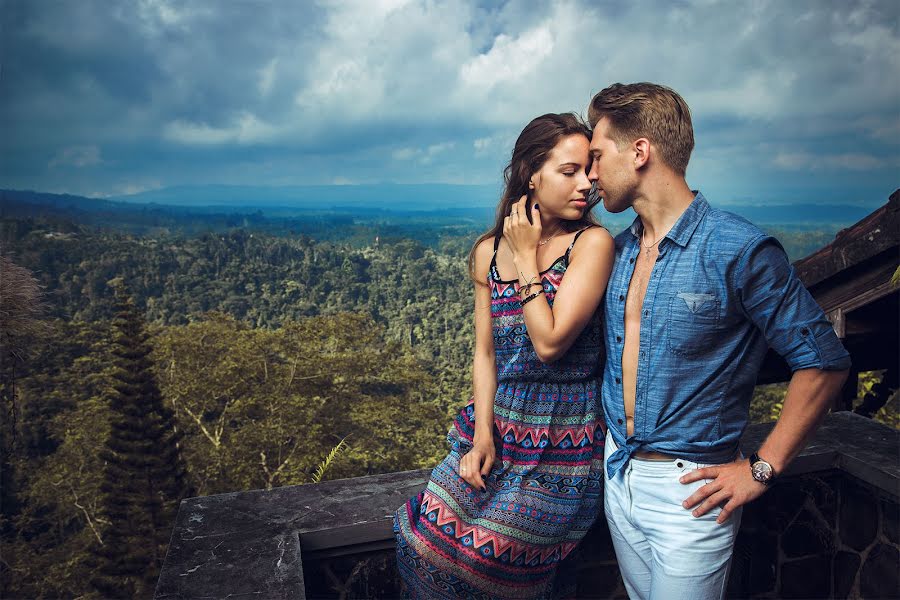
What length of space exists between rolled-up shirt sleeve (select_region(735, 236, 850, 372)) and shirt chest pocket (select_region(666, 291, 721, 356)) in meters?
0.08

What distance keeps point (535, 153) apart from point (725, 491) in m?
0.96

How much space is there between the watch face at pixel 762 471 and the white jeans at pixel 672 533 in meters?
0.11

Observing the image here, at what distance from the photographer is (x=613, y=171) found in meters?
1.69

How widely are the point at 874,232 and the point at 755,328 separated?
45.2 inches

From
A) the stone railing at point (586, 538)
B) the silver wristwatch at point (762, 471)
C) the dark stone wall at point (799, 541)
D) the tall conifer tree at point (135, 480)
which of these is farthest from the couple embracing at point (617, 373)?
the tall conifer tree at point (135, 480)

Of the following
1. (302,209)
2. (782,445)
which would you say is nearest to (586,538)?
(782,445)

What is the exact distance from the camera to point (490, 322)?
1.93m

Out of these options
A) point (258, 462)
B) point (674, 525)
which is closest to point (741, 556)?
point (674, 525)

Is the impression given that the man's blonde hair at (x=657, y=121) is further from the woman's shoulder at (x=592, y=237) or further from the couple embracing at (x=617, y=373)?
the woman's shoulder at (x=592, y=237)

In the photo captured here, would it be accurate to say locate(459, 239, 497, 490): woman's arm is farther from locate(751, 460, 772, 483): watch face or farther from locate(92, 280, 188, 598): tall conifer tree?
locate(92, 280, 188, 598): tall conifer tree

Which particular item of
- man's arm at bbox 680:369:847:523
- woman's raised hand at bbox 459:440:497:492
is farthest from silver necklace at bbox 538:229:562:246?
man's arm at bbox 680:369:847:523

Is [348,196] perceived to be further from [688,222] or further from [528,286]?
[688,222]

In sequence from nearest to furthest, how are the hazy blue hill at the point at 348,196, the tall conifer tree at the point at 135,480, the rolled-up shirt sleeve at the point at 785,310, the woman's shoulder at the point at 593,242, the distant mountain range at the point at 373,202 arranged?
the rolled-up shirt sleeve at the point at 785,310, the woman's shoulder at the point at 593,242, the tall conifer tree at the point at 135,480, the distant mountain range at the point at 373,202, the hazy blue hill at the point at 348,196

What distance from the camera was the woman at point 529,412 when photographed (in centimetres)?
168
